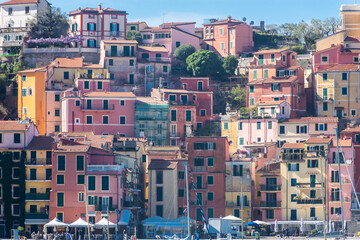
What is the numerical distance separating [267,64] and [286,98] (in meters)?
6.16

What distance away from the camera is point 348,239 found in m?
91.6

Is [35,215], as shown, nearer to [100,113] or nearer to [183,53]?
[100,113]

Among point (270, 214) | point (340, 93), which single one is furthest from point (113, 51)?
point (270, 214)

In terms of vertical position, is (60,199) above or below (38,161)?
below

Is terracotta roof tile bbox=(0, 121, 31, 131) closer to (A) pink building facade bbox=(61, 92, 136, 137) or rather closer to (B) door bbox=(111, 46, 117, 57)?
(A) pink building facade bbox=(61, 92, 136, 137)

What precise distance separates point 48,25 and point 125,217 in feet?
129

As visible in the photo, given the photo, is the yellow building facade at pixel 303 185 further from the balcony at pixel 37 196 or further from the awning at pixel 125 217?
→ the balcony at pixel 37 196

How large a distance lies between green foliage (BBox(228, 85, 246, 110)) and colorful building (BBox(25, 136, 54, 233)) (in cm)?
2975

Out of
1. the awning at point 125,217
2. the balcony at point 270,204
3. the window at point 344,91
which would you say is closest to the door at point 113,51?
the window at point 344,91

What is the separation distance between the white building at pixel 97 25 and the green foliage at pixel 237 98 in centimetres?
1392

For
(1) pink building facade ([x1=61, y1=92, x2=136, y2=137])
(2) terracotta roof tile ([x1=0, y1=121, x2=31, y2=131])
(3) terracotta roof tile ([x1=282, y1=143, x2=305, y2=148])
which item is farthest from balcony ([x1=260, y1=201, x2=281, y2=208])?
(2) terracotta roof tile ([x1=0, y1=121, x2=31, y2=131])

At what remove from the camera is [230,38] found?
131 meters

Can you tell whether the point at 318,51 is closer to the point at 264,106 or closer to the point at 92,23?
the point at 264,106

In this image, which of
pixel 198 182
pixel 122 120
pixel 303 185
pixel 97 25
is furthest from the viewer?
pixel 97 25
